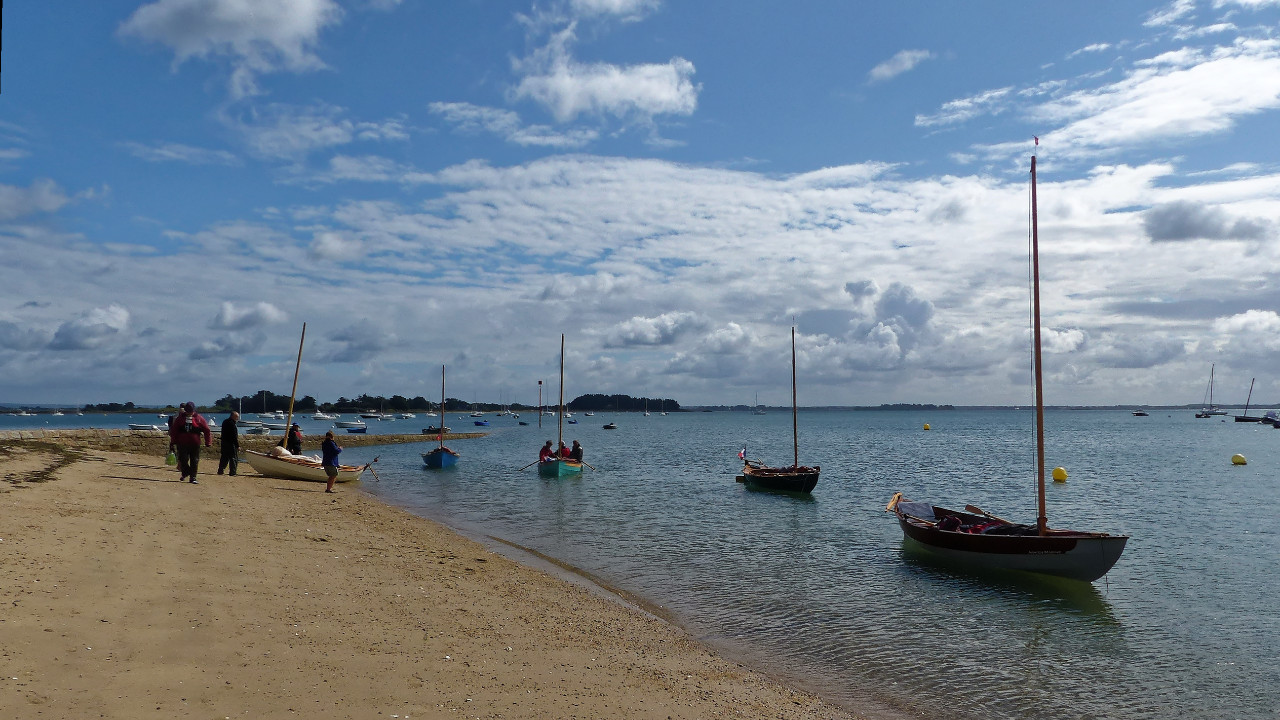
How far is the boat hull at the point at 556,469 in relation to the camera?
42.5 m

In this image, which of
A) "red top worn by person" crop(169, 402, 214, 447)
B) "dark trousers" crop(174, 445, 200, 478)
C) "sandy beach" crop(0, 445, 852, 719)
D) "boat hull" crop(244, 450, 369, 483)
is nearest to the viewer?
"sandy beach" crop(0, 445, 852, 719)

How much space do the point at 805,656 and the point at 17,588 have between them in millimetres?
10651

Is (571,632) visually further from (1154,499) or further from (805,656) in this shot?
(1154,499)

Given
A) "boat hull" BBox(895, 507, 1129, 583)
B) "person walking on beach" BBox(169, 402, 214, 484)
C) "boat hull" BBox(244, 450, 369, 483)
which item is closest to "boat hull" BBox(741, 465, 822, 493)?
"boat hull" BBox(895, 507, 1129, 583)

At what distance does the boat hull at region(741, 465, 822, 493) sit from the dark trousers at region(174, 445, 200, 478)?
24082 millimetres

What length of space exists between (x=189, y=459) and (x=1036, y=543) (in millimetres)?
24073

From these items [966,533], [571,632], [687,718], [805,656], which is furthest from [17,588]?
[966,533]

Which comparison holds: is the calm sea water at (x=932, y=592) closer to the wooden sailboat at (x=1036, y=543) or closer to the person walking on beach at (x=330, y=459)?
the wooden sailboat at (x=1036, y=543)

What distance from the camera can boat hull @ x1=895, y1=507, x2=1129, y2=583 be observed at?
54.3 feet

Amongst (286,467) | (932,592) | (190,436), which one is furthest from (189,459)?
(932,592)

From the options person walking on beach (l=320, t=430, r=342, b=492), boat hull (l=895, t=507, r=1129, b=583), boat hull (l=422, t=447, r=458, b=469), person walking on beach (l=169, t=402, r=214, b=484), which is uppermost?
person walking on beach (l=169, t=402, r=214, b=484)

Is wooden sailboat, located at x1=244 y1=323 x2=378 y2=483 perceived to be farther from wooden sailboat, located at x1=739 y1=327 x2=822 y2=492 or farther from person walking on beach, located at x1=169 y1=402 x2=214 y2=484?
wooden sailboat, located at x1=739 y1=327 x2=822 y2=492

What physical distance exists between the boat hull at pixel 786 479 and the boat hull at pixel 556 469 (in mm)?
11322

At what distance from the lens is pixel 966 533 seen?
18469 millimetres
